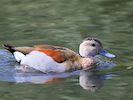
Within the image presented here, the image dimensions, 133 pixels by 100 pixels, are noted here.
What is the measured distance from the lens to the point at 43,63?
37.6ft

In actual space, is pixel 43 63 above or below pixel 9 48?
below

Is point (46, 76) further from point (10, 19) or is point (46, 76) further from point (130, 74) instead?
point (10, 19)

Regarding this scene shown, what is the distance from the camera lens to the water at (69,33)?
9.85m

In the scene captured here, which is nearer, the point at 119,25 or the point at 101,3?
the point at 119,25

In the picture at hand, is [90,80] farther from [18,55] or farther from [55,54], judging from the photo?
[18,55]

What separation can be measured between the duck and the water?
32 centimetres

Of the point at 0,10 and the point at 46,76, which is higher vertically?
the point at 0,10

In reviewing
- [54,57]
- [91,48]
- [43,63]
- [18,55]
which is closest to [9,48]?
[18,55]

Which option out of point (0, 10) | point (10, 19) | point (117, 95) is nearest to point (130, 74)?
point (117, 95)

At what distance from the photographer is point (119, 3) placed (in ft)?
54.7

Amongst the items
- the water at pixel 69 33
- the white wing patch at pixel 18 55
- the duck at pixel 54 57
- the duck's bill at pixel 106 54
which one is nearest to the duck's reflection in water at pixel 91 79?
the water at pixel 69 33

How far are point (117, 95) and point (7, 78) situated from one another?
2314mm

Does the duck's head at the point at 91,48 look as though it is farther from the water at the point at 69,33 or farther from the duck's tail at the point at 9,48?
the duck's tail at the point at 9,48

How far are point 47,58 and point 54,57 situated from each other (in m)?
0.14
